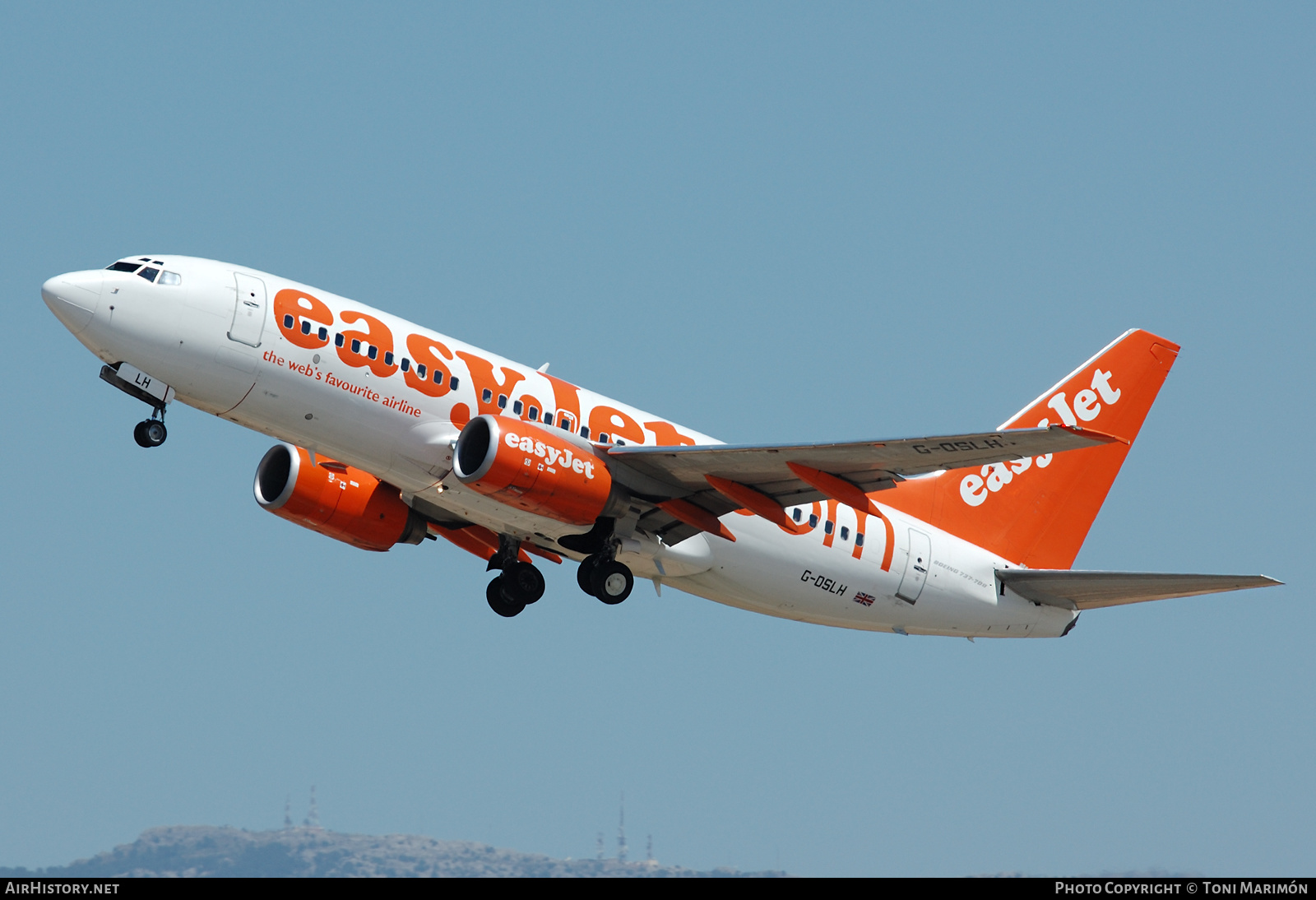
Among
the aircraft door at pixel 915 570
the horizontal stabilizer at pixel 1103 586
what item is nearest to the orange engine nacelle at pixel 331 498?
the aircraft door at pixel 915 570

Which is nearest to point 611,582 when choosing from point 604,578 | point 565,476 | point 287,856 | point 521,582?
point 604,578

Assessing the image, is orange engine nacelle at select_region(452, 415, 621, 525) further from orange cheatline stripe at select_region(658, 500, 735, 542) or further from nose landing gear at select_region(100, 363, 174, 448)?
nose landing gear at select_region(100, 363, 174, 448)

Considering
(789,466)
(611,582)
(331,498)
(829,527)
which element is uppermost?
(331,498)

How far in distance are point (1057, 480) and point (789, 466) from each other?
1182 centimetres

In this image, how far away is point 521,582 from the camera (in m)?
34.0

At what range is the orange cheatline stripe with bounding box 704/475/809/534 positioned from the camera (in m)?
29.7

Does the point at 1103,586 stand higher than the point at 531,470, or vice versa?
the point at 531,470

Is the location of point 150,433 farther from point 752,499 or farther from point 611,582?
point 752,499

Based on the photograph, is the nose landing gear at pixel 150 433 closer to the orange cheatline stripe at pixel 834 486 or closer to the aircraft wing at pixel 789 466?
the aircraft wing at pixel 789 466

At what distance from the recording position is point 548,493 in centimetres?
2825

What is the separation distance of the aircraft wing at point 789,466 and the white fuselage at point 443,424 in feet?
A: 3.52

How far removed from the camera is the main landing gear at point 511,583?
34000mm

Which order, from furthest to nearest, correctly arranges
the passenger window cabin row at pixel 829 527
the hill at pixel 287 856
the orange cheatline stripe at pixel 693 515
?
the hill at pixel 287 856 → the passenger window cabin row at pixel 829 527 → the orange cheatline stripe at pixel 693 515
